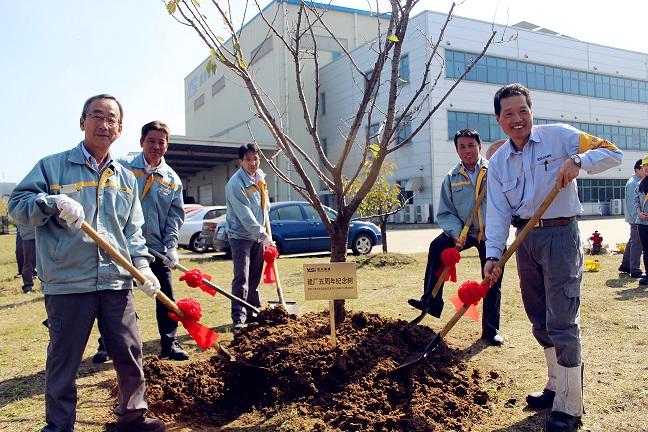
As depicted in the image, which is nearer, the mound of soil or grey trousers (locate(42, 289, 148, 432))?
grey trousers (locate(42, 289, 148, 432))

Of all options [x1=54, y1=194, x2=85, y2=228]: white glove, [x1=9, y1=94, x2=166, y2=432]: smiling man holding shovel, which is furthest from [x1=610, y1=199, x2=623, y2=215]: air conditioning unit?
[x1=54, y1=194, x2=85, y2=228]: white glove

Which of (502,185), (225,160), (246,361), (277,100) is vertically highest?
(277,100)

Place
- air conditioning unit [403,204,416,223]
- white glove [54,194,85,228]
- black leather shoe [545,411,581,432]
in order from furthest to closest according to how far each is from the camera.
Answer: air conditioning unit [403,204,416,223]
black leather shoe [545,411,581,432]
white glove [54,194,85,228]

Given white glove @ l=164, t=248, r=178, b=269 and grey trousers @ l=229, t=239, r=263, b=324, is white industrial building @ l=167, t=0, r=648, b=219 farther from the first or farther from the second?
white glove @ l=164, t=248, r=178, b=269

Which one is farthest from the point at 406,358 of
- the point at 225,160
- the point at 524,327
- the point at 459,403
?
the point at 225,160

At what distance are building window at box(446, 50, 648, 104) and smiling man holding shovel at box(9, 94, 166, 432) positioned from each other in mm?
24561

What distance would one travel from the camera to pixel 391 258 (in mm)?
10156

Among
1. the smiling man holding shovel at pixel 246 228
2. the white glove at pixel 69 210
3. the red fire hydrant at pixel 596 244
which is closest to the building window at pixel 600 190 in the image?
the red fire hydrant at pixel 596 244

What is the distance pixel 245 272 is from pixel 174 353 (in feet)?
4.07

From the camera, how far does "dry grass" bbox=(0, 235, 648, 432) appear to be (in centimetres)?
312

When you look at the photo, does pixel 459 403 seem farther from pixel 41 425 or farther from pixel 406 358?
pixel 41 425

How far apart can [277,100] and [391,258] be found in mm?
21733

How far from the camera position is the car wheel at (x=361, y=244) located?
12.6 metres

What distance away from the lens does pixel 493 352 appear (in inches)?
169
